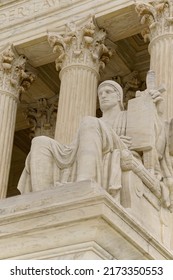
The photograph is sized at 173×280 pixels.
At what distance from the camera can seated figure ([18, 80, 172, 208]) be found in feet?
33.2

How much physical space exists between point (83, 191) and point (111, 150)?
180cm

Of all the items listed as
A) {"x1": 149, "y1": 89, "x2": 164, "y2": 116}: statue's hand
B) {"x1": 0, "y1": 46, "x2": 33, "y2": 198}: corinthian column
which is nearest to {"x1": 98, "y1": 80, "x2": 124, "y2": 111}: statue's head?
{"x1": 149, "y1": 89, "x2": 164, "y2": 116}: statue's hand

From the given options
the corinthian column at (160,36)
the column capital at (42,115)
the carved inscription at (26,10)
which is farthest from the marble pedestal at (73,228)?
the column capital at (42,115)

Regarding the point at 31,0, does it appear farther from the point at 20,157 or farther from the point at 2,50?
the point at 20,157

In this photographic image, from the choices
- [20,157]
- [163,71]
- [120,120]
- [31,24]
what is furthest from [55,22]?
[120,120]

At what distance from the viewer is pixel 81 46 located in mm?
20594

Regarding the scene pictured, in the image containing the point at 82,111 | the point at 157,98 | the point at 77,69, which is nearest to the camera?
the point at 157,98

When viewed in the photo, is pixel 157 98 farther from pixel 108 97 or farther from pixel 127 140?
pixel 127 140

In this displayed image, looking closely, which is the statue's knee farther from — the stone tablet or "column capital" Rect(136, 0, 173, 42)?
"column capital" Rect(136, 0, 173, 42)

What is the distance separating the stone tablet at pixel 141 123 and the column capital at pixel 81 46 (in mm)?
8224

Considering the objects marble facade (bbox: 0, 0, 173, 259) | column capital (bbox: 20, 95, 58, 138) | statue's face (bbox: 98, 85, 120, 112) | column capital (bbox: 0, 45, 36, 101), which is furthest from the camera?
column capital (bbox: 20, 95, 58, 138)

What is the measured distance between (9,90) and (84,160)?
38.3 feet

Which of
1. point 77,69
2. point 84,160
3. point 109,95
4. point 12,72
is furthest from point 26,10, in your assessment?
point 84,160

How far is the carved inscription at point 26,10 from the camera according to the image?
71.6 ft
